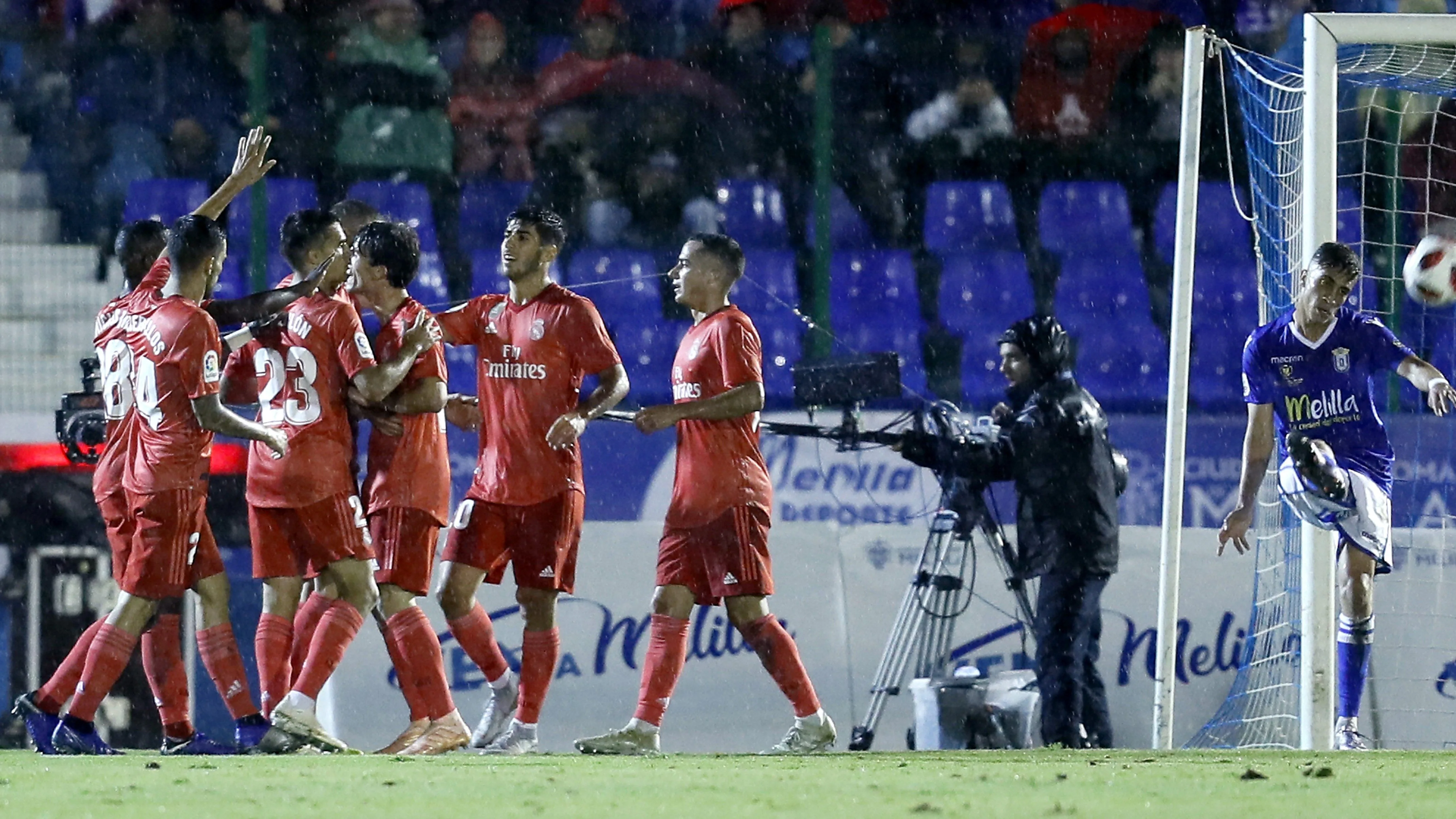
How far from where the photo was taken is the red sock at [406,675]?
533 cm

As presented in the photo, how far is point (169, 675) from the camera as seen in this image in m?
5.44

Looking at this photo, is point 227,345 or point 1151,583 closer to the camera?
point 227,345

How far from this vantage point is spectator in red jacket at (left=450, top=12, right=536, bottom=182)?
879cm

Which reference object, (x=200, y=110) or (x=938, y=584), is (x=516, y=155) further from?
(x=938, y=584)

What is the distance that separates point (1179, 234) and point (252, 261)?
379 cm

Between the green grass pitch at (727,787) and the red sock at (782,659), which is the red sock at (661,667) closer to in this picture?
the red sock at (782,659)

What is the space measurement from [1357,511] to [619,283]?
3584mm

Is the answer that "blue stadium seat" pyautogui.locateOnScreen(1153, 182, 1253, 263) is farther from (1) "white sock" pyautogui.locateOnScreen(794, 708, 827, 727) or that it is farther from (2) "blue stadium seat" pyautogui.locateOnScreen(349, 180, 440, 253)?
(1) "white sock" pyautogui.locateOnScreen(794, 708, 827, 727)

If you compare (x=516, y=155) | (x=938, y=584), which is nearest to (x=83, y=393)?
(x=516, y=155)

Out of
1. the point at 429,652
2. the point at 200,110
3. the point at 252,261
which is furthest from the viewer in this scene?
the point at 200,110

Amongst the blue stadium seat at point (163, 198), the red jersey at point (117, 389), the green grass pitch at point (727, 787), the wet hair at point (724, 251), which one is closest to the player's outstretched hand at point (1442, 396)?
the green grass pitch at point (727, 787)

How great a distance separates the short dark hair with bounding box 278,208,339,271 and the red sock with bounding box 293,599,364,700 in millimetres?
1010

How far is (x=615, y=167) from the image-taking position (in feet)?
28.5

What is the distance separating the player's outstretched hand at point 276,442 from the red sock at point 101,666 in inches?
26.0
